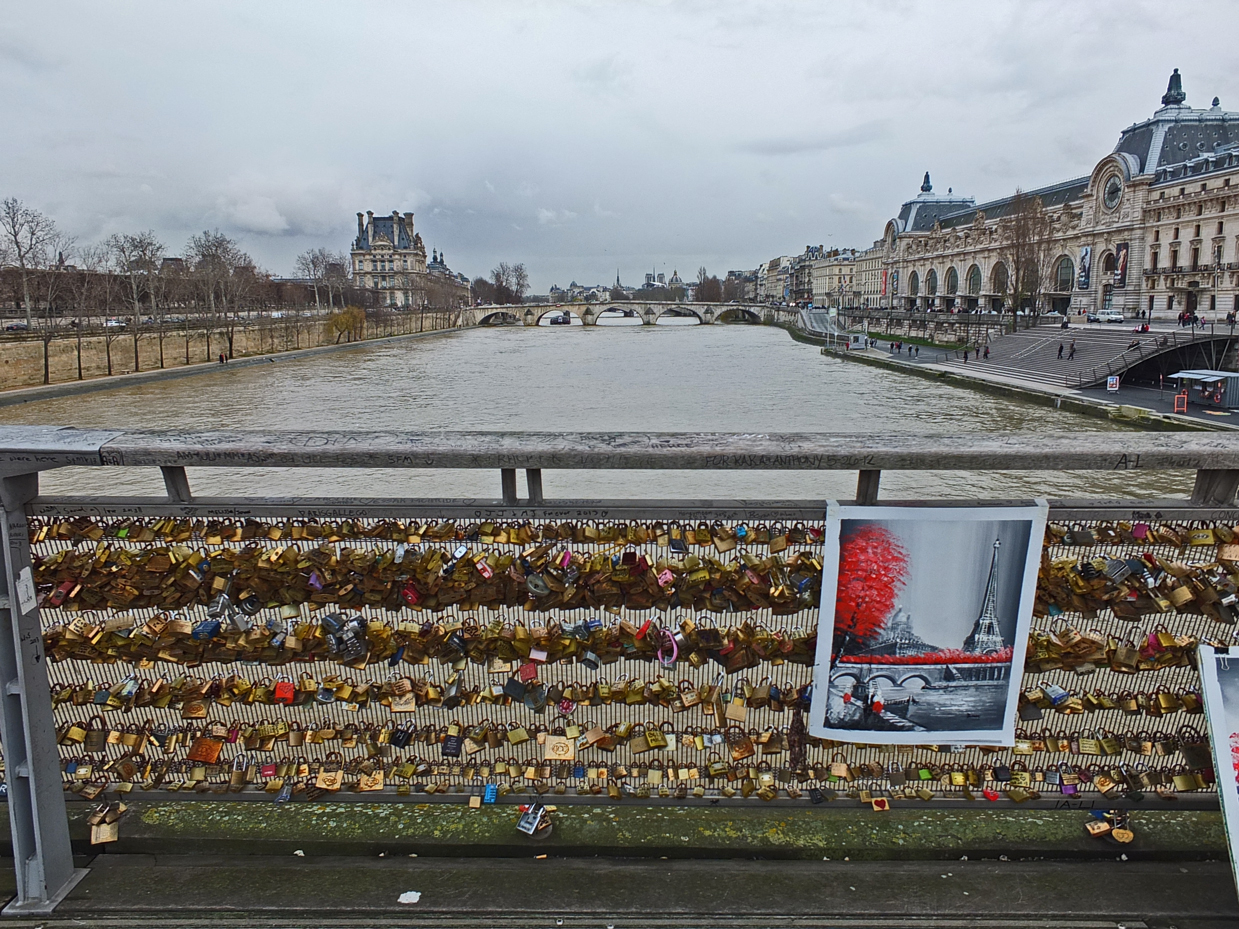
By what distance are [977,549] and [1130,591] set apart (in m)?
0.42

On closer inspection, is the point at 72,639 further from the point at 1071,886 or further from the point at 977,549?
the point at 1071,886

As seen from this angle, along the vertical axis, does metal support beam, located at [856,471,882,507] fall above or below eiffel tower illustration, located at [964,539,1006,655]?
above

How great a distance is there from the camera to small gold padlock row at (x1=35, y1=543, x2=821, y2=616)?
6.23 feet

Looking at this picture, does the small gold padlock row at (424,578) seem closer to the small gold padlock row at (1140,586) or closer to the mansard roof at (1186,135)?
the small gold padlock row at (1140,586)

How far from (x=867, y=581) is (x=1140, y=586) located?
662 mm

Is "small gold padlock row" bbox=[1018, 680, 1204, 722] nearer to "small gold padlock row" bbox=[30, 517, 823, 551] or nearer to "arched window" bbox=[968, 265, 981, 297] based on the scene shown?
"small gold padlock row" bbox=[30, 517, 823, 551]

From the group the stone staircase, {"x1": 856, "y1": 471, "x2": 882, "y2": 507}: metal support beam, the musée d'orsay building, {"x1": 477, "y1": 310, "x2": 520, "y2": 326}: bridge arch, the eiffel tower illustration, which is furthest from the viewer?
{"x1": 477, "y1": 310, "x2": 520, "y2": 326}: bridge arch

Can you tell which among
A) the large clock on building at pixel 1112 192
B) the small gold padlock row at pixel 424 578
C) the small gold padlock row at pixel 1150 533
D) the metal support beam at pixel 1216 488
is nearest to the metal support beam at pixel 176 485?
the small gold padlock row at pixel 424 578

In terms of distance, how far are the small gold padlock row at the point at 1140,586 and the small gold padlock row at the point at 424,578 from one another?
580 mm

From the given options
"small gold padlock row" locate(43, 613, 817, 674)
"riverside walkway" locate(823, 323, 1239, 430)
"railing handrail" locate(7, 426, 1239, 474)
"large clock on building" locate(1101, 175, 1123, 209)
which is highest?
"large clock on building" locate(1101, 175, 1123, 209)

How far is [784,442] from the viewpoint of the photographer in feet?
5.73

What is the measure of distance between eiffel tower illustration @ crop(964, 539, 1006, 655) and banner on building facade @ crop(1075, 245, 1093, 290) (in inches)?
2684

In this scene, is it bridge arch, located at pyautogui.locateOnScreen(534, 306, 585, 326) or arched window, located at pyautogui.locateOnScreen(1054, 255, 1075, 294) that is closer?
arched window, located at pyautogui.locateOnScreen(1054, 255, 1075, 294)

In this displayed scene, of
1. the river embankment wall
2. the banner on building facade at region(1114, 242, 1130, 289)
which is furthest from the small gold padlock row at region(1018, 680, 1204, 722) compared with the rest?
the banner on building facade at region(1114, 242, 1130, 289)
